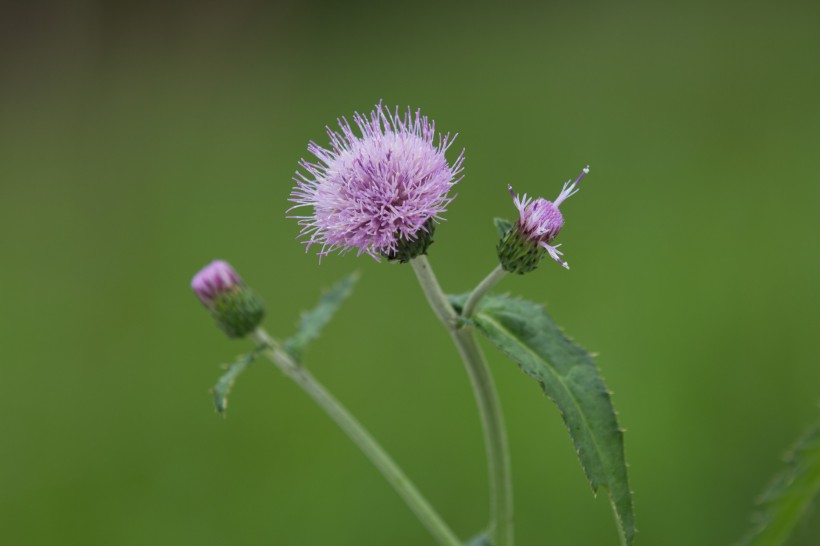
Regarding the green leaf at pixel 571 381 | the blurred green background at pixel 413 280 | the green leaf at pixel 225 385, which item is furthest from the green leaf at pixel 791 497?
the blurred green background at pixel 413 280

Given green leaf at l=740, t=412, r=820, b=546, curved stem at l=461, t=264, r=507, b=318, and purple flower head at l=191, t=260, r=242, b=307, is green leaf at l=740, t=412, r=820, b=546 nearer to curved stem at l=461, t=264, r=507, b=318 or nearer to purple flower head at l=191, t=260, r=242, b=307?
curved stem at l=461, t=264, r=507, b=318

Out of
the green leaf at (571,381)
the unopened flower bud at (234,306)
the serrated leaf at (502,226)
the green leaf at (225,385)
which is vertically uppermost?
the unopened flower bud at (234,306)

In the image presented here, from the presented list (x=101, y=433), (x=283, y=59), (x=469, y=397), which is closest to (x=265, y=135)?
(x=283, y=59)

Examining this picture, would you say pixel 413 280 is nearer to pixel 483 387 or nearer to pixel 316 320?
pixel 316 320

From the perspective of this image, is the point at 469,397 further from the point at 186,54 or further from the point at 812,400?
the point at 186,54

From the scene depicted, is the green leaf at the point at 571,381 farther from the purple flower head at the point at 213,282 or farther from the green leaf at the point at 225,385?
the purple flower head at the point at 213,282

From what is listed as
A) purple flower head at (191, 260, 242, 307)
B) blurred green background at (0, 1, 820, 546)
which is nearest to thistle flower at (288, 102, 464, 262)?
purple flower head at (191, 260, 242, 307)

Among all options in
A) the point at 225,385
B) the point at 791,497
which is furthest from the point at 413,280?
the point at 791,497
